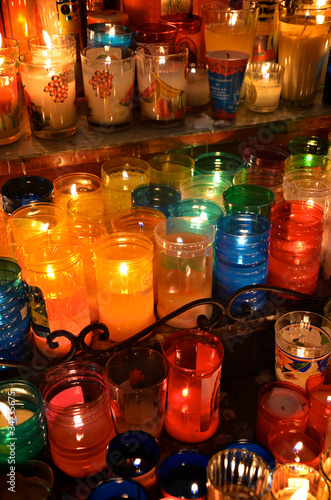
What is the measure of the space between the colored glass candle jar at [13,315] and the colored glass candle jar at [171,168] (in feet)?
1.44

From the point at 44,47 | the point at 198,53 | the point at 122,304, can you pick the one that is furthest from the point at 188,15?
the point at 122,304

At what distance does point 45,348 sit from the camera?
3.49 feet

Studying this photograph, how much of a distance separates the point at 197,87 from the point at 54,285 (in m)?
0.62

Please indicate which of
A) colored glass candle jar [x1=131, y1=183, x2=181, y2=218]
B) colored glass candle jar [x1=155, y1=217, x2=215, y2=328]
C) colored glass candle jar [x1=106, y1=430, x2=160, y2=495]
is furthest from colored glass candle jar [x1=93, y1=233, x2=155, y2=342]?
colored glass candle jar [x1=106, y1=430, x2=160, y2=495]

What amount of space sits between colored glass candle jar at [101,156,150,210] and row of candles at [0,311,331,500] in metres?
0.38

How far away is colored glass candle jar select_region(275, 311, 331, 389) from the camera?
41.3 inches

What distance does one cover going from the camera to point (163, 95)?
46.6 inches

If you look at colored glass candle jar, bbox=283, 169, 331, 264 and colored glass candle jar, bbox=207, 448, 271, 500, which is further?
colored glass candle jar, bbox=283, 169, 331, 264

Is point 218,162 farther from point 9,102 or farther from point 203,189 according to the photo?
point 9,102

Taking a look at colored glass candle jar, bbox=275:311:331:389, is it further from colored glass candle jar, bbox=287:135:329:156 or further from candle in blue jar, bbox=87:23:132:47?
candle in blue jar, bbox=87:23:132:47

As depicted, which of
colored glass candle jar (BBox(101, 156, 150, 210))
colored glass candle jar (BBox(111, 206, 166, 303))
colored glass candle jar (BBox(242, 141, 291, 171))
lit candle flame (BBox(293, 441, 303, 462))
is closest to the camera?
lit candle flame (BBox(293, 441, 303, 462))

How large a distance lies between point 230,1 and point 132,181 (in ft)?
1.62

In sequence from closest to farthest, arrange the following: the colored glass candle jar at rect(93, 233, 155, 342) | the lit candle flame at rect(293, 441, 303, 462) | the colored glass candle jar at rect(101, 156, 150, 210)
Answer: the lit candle flame at rect(293, 441, 303, 462) < the colored glass candle jar at rect(93, 233, 155, 342) < the colored glass candle jar at rect(101, 156, 150, 210)

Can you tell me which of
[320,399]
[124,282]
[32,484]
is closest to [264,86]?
[124,282]
